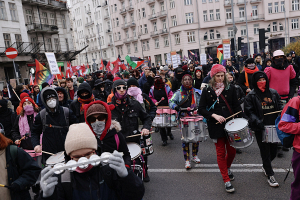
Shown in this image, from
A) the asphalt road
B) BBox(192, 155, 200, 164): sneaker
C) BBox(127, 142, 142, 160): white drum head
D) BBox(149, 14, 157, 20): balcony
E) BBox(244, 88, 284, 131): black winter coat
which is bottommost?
the asphalt road

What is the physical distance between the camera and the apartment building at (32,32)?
98.1ft

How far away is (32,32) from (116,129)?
1461 inches

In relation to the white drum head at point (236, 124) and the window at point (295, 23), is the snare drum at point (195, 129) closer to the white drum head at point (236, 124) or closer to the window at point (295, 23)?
the white drum head at point (236, 124)

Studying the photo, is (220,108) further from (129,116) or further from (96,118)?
(96,118)

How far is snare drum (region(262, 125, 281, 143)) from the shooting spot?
4.32 m

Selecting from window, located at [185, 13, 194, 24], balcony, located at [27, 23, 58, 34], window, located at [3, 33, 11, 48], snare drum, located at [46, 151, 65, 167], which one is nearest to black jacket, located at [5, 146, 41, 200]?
snare drum, located at [46, 151, 65, 167]

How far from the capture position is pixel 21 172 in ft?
9.68

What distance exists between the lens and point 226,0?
47406 mm

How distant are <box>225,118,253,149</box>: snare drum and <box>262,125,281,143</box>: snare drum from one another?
25 centimetres

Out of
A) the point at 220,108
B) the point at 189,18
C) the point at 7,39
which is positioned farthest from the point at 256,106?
the point at 189,18

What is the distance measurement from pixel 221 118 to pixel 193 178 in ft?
4.85

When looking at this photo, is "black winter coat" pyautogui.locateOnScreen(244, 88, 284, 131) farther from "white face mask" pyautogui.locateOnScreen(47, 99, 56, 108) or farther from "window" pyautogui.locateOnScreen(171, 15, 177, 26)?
"window" pyautogui.locateOnScreen(171, 15, 177, 26)

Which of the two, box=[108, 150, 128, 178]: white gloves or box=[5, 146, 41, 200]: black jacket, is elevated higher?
box=[108, 150, 128, 178]: white gloves

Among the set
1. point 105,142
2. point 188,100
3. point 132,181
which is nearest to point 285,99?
point 188,100
